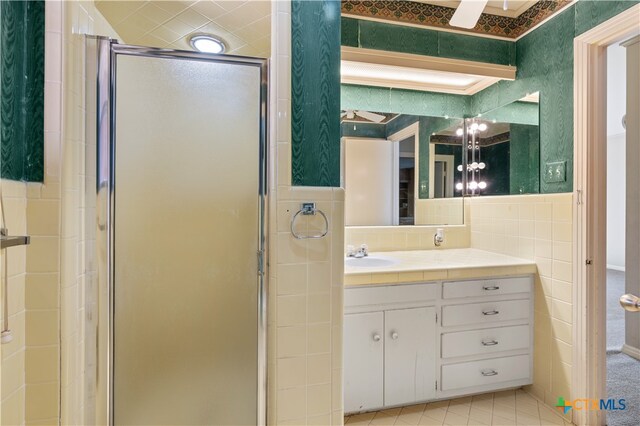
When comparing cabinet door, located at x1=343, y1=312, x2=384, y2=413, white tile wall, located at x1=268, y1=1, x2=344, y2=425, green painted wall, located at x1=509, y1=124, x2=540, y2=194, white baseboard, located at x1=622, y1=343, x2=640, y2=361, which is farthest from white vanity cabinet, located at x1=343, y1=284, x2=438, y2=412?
white baseboard, located at x1=622, y1=343, x2=640, y2=361

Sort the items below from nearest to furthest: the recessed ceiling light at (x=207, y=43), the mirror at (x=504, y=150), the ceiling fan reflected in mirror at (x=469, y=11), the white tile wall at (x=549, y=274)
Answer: the recessed ceiling light at (x=207, y=43)
the ceiling fan reflected in mirror at (x=469, y=11)
the white tile wall at (x=549, y=274)
the mirror at (x=504, y=150)

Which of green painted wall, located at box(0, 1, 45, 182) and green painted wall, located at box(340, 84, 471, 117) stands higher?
green painted wall, located at box(340, 84, 471, 117)

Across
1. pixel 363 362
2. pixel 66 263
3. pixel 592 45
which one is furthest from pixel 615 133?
pixel 66 263

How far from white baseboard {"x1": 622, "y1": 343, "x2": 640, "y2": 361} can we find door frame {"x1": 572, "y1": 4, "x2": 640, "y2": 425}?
1148mm

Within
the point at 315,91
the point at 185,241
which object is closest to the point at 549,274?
the point at 315,91

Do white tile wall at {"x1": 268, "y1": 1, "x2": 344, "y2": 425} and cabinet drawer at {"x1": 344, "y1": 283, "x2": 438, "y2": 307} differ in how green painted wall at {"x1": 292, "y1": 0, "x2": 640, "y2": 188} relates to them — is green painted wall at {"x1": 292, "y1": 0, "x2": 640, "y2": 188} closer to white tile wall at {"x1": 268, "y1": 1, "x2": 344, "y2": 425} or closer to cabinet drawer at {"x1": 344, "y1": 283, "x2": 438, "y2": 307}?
white tile wall at {"x1": 268, "y1": 1, "x2": 344, "y2": 425}

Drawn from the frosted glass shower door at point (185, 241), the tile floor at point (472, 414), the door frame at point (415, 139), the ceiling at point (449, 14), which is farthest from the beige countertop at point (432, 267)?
the ceiling at point (449, 14)

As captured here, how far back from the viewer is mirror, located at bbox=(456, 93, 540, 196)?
2191 mm

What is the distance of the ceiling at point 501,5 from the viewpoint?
2211 millimetres

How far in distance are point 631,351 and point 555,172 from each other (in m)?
1.82

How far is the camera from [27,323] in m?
1.15

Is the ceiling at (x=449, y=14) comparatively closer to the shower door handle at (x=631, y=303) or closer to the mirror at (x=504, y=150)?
the mirror at (x=504, y=150)

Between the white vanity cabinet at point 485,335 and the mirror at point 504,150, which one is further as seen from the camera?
the mirror at point 504,150

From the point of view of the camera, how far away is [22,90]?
1120 millimetres
